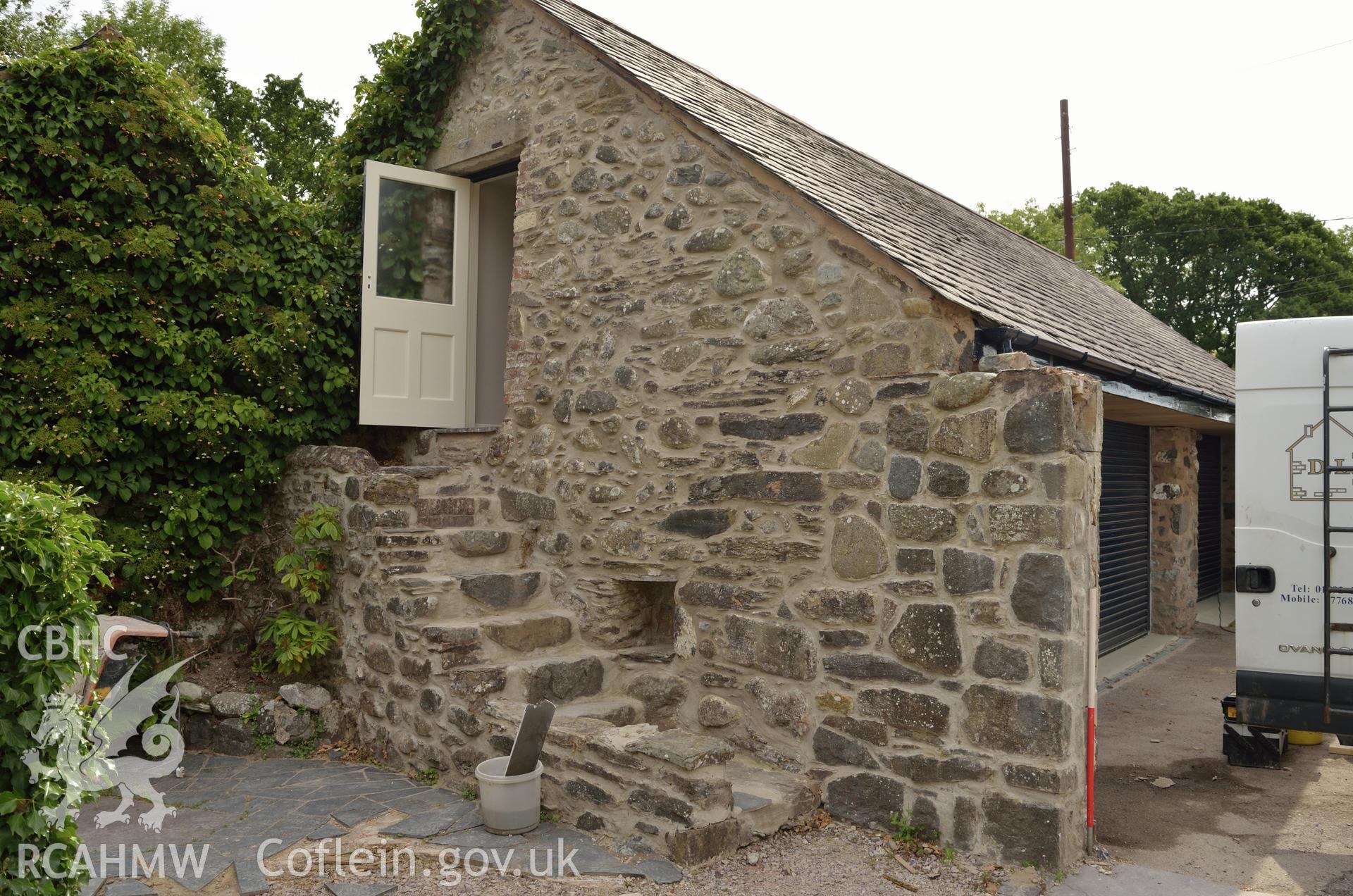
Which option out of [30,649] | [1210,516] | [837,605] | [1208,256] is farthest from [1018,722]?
[1208,256]

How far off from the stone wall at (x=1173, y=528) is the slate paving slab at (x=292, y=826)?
8.04 meters

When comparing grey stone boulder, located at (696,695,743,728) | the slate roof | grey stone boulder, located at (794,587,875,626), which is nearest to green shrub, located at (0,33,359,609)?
the slate roof

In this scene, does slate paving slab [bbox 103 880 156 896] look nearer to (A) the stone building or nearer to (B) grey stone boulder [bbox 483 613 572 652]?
(A) the stone building

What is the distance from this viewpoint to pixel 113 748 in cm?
546

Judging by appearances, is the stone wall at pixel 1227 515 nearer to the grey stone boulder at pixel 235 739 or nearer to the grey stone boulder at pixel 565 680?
the grey stone boulder at pixel 565 680

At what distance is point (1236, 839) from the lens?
185 inches

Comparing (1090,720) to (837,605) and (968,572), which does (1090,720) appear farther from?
(837,605)

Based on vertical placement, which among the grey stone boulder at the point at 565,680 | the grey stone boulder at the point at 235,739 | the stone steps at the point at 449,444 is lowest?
the grey stone boulder at the point at 235,739

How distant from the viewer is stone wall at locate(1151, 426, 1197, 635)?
394 inches

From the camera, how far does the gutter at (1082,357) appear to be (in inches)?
184

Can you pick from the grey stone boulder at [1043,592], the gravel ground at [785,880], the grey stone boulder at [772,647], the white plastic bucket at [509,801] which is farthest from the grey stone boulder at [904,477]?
the white plastic bucket at [509,801]

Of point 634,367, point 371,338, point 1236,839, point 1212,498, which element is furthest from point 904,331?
point 1212,498

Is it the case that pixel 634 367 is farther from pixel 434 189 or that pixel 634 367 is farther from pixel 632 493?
pixel 434 189

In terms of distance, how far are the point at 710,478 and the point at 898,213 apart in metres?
2.42
